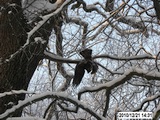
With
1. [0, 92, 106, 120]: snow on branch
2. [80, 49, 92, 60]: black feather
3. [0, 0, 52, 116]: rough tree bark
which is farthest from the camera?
[0, 0, 52, 116]: rough tree bark

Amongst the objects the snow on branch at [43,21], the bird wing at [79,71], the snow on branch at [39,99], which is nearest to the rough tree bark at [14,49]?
the snow on branch at [43,21]

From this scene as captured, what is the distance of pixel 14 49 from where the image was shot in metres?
3.84

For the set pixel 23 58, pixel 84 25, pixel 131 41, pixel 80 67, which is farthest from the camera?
pixel 84 25

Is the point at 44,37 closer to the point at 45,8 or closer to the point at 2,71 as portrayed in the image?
the point at 45,8

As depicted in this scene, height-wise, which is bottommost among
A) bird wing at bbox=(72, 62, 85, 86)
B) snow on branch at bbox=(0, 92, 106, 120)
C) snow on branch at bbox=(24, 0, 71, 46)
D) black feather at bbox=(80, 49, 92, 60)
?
snow on branch at bbox=(0, 92, 106, 120)

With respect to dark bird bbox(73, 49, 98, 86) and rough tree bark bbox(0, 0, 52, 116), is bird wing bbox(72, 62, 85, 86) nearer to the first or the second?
dark bird bbox(73, 49, 98, 86)

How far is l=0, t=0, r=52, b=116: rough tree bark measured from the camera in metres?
3.73

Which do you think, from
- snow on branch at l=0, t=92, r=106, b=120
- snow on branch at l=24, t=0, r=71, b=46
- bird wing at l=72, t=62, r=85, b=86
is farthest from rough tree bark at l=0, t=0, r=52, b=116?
bird wing at l=72, t=62, r=85, b=86

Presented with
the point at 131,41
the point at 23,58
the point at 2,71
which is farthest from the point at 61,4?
the point at 131,41

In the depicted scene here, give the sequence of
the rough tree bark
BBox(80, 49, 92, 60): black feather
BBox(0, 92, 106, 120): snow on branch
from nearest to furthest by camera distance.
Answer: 1. BBox(0, 92, 106, 120): snow on branch
2. BBox(80, 49, 92, 60): black feather
3. the rough tree bark

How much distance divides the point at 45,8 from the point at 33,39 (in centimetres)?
46

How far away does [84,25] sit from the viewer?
5891mm

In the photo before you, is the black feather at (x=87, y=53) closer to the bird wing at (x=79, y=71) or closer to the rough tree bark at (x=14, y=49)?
the bird wing at (x=79, y=71)

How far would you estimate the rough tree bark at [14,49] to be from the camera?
373 centimetres
